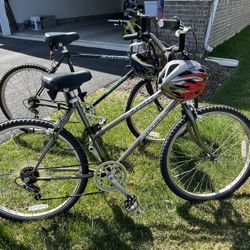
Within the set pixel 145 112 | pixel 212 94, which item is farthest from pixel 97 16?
pixel 145 112

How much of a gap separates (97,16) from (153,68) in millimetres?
11974

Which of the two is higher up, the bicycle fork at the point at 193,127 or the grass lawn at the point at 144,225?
the bicycle fork at the point at 193,127

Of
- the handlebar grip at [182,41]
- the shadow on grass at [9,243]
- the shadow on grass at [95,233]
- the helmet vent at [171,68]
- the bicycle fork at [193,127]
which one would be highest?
the handlebar grip at [182,41]

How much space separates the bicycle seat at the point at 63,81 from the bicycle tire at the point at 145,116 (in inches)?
46.6

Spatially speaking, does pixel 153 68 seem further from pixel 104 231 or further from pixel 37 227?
pixel 37 227

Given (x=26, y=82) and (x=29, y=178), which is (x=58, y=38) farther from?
(x=29, y=178)

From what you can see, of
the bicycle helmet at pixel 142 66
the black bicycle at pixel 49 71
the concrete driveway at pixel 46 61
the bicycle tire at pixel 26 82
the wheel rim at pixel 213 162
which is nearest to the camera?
the bicycle helmet at pixel 142 66

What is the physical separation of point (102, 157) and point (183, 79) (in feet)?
2.81

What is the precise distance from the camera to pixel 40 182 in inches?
110

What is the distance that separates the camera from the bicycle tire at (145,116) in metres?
3.51

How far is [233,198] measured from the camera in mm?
2895

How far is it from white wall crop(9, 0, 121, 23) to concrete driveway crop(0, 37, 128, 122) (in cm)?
185

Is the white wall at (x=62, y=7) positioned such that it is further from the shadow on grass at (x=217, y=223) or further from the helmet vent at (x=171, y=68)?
the shadow on grass at (x=217, y=223)

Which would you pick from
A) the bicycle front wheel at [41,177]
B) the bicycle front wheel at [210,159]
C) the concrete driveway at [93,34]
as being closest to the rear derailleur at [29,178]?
the bicycle front wheel at [41,177]
